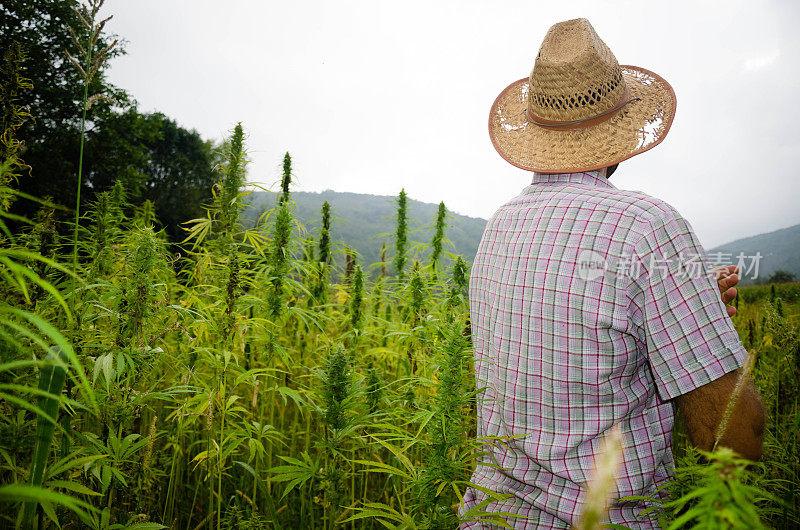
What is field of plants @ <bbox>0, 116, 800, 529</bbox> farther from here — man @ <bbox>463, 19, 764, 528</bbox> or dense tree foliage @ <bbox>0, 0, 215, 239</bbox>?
dense tree foliage @ <bbox>0, 0, 215, 239</bbox>

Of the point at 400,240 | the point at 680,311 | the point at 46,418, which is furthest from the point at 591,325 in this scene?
the point at 400,240

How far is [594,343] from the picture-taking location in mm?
1220

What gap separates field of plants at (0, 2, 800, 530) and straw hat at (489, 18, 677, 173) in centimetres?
77

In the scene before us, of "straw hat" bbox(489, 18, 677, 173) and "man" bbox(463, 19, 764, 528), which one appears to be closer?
"man" bbox(463, 19, 764, 528)

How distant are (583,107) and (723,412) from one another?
1.12 metres

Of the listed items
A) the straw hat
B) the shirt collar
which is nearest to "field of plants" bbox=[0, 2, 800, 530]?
the shirt collar

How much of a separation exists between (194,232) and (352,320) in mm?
1170

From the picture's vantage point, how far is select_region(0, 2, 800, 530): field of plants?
0.96m

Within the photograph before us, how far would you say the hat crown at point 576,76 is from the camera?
1.56 metres

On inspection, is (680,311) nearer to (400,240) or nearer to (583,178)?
(583,178)

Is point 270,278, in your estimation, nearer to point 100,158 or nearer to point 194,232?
point 194,232

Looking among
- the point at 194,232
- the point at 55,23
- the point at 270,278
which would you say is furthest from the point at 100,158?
the point at 270,278

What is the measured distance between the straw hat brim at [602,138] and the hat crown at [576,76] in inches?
2.8

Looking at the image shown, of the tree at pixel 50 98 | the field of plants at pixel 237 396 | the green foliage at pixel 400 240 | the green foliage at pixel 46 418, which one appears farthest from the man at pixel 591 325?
the tree at pixel 50 98
